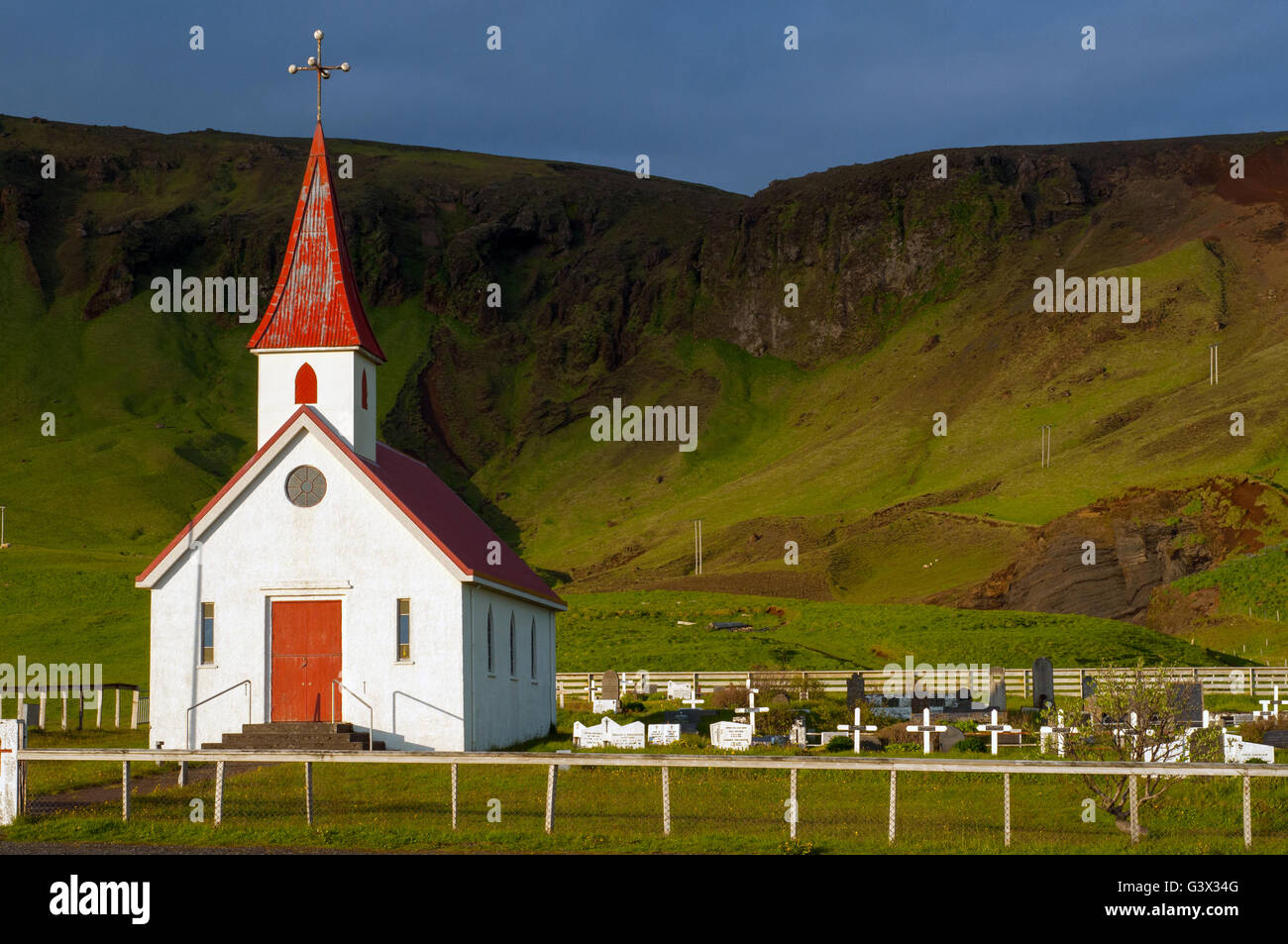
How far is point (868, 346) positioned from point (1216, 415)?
67598mm

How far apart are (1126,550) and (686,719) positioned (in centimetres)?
5556

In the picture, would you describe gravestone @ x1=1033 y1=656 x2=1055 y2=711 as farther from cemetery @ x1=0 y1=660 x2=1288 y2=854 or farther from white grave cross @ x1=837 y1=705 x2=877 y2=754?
white grave cross @ x1=837 y1=705 x2=877 y2=754

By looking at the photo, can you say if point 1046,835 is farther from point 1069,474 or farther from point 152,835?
point 1069,474

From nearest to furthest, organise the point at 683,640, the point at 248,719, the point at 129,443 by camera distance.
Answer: the point at 248,719
the point at 683,640
the point at 129,443

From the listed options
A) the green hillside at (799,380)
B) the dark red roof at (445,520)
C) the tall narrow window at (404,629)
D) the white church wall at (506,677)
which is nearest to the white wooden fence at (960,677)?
the white church wall at (506,677)

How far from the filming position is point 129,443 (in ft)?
510

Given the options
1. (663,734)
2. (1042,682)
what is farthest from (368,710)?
(1042,682)

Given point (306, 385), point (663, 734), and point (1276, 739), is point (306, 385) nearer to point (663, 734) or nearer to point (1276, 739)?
point (663, 734)

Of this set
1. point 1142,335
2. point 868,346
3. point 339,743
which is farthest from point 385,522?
point 868,346

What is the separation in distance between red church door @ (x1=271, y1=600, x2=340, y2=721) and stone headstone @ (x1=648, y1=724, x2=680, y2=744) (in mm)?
6792

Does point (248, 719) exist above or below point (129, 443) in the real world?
below

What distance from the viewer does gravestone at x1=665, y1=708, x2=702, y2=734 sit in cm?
3726

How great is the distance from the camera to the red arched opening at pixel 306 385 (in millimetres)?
A: 34500

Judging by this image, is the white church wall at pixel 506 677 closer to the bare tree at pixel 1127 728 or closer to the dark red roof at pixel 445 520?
the dark red roof at pixel 445 520
